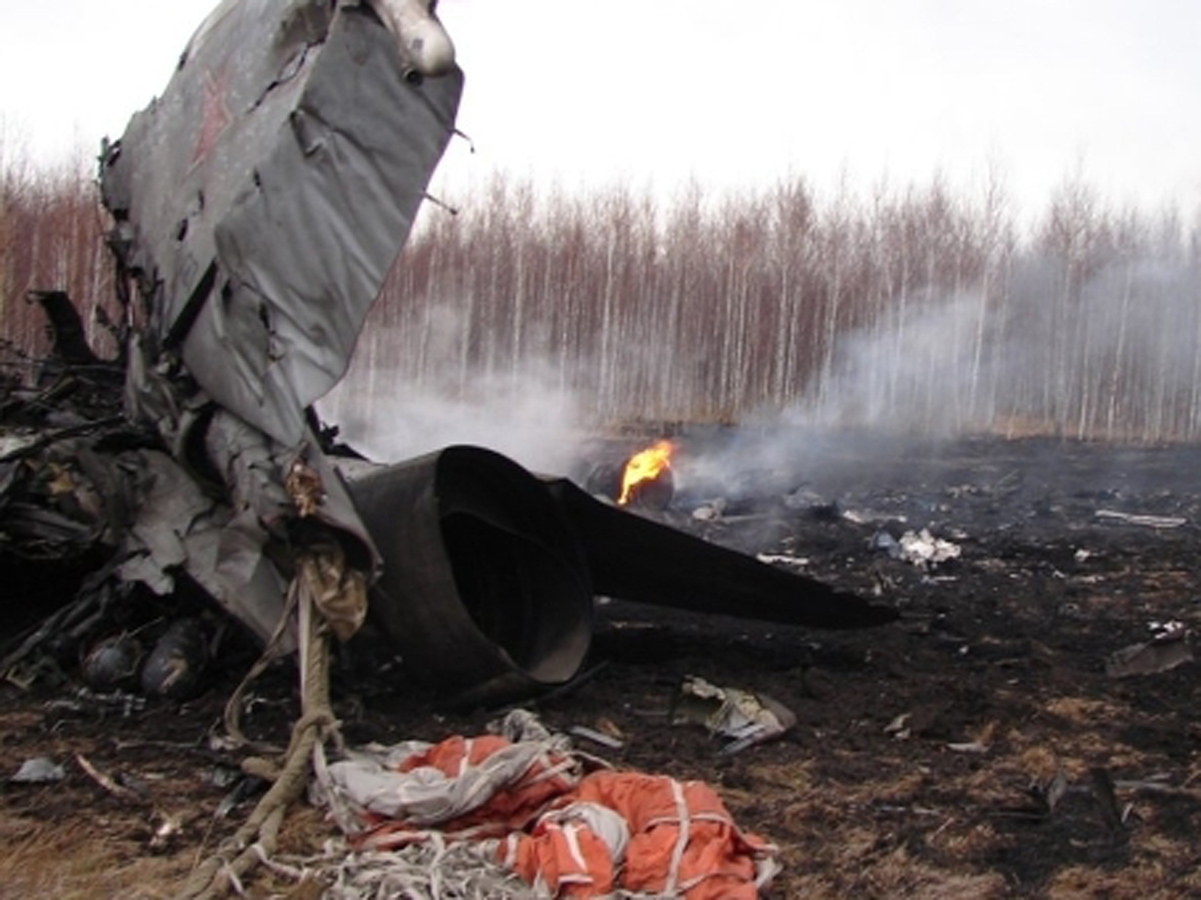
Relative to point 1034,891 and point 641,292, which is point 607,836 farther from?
point 641,292

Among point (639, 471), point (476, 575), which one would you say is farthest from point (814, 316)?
point (476, 575)

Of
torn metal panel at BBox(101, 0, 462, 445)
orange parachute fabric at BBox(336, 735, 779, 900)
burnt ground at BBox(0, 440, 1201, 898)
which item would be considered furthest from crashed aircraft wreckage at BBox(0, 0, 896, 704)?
orange parachute fabric at BBox(336, 735, 779, 900)

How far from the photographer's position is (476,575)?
23.3 feet

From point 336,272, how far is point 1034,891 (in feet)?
12.5

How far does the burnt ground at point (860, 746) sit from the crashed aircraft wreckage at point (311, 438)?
429 mm

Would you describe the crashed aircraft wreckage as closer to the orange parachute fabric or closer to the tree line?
the orange parachute fabric

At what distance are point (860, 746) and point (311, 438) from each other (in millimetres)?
2962

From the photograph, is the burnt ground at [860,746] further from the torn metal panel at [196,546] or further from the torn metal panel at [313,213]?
the torn metal panel at [313,213]

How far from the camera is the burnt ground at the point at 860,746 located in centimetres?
446

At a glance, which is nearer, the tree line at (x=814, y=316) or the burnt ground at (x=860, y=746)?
the burnt ground at (x=860, y=746)

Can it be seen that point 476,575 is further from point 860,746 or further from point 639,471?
point 639,471

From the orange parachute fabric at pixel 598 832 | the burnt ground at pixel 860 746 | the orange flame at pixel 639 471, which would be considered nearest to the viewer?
the orange parachute fabric at pixel 598 832

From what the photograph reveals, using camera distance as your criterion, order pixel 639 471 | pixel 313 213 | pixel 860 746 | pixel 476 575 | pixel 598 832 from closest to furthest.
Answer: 1. pixel 598 832
2. pixel 313 213
3. pixel 860 746
4. pixel 476 575
5. pixel 639 471

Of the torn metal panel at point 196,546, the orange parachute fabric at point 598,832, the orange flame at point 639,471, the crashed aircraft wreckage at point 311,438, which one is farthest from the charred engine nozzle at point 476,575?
the orange flame at point 639,471
